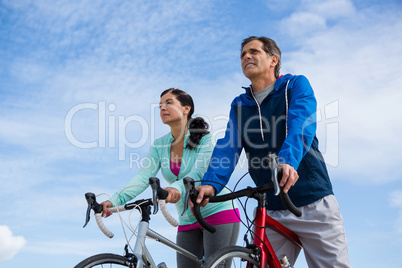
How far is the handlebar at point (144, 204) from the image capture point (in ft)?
10.6

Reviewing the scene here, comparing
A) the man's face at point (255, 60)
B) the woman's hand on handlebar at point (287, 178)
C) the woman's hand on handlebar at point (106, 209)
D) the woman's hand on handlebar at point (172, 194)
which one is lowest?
the woman's hand on handlebar at point (106, 209)

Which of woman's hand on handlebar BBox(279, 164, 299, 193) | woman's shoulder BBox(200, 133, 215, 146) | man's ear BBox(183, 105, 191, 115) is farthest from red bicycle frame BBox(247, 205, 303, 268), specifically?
man's ear BBox(183, 105, 191, 115)

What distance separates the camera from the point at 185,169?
434 cm

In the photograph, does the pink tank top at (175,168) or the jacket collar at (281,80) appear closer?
the jacket collar at (281,80)

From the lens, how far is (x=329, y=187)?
3393 mm

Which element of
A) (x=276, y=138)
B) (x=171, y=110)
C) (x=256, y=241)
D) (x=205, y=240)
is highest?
(x=171, y=110)

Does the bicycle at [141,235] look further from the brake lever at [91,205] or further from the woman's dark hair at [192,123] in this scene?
the woman's dark hair at [192,123]

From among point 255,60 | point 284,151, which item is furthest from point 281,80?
point 284,151

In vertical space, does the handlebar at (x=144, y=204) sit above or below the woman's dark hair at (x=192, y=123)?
below

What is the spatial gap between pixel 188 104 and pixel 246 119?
4.05 feet

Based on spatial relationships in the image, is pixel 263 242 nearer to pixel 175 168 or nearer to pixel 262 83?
pixel 262 83

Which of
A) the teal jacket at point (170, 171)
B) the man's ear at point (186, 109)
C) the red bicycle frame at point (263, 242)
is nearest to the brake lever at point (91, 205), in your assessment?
the teal jacket at point (170, 171)

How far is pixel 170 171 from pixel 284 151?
1.70m

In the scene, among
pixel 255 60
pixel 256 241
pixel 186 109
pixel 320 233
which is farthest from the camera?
pixel 186 109
